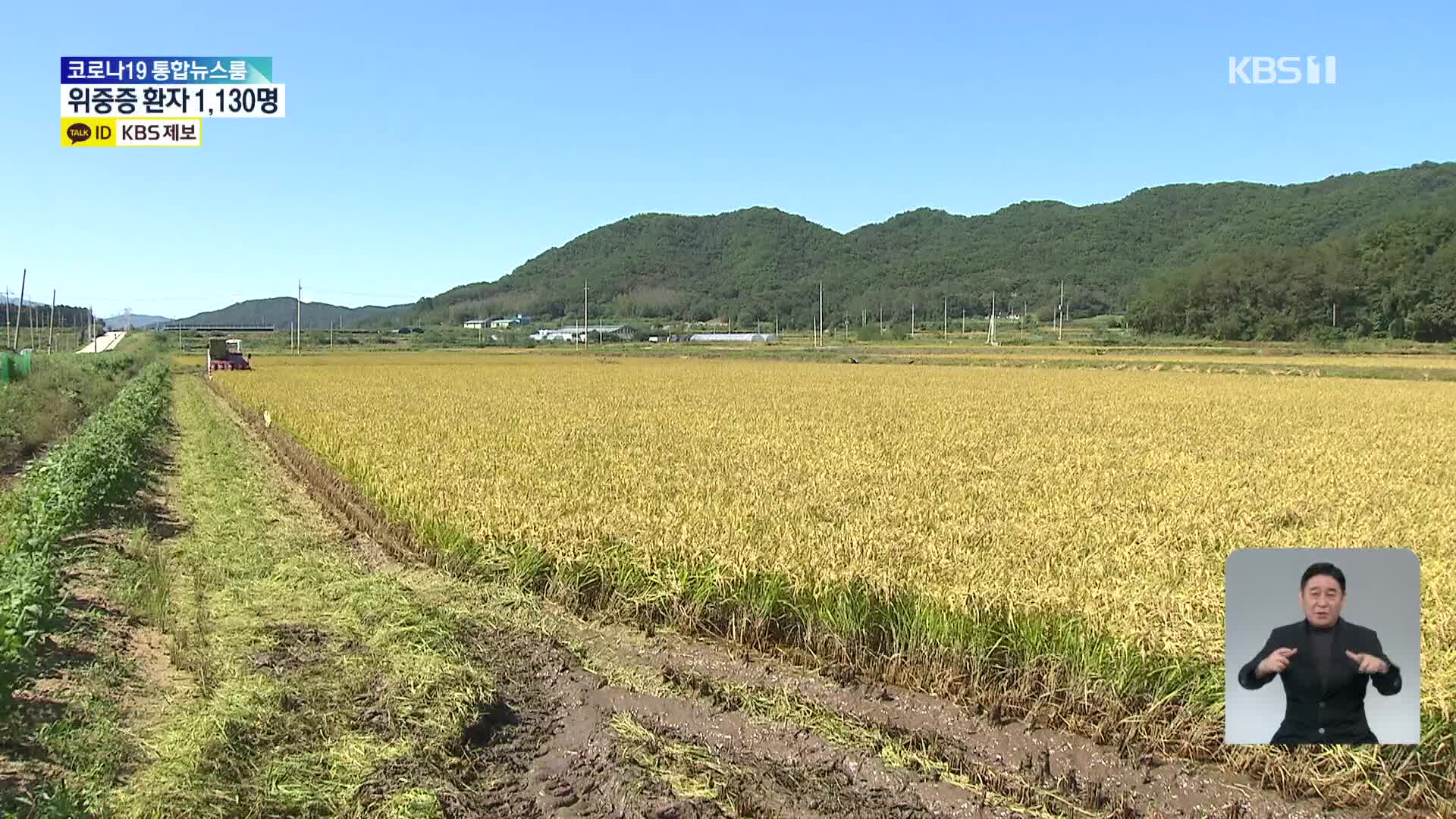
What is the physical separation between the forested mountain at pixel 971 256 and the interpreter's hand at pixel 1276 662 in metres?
81.9

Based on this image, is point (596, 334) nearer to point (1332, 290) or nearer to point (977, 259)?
point (977, 259)

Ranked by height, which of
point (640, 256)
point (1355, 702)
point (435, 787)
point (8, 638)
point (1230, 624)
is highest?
point (640, 256)

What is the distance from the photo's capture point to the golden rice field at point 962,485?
5.66 metres

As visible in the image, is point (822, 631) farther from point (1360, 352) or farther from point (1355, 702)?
point (1360, 352)

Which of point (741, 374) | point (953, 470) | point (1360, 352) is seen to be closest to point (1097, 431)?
point (953, 470)

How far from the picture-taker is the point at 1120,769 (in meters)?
3.98

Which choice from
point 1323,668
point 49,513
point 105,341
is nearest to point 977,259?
point 105,341

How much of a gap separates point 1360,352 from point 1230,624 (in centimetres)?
5873

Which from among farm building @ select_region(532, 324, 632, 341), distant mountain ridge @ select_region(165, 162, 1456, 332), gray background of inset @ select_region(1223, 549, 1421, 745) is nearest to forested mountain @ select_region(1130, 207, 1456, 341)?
distant mountain ridge @ select_region(165, 162, 1456, 332)

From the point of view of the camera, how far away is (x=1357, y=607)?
6.41 feet

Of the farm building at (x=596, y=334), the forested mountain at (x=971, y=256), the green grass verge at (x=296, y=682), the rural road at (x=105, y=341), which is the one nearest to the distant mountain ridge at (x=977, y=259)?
the forested mountain at (x=971, y=256)

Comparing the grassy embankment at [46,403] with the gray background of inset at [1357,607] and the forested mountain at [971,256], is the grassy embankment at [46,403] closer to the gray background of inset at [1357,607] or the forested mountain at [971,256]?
the gray background of inset at [1357,607]

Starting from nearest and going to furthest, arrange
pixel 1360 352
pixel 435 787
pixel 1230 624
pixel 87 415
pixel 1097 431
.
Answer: pixel 1230 624 → pixel 435 787 → pixel 1097 431 → pixel 87 415 → pixel 1360 352

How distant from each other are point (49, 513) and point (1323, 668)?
28.4 ft
